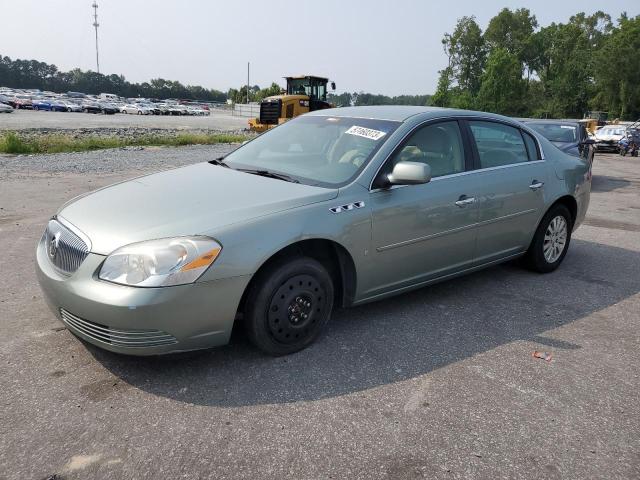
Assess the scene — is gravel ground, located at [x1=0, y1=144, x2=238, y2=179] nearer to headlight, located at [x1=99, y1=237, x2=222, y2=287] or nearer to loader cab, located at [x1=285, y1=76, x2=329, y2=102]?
loader cab, located at [x1=285, y1=76, x2=329, y2=102]

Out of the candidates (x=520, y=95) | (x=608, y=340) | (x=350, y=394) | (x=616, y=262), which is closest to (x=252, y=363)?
(x=350, y=394)

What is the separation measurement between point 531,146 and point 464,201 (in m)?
1.38

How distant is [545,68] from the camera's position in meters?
89.9

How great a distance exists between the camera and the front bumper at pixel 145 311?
2949mm

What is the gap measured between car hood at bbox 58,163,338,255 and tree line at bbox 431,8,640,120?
5627cm

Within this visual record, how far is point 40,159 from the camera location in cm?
1484

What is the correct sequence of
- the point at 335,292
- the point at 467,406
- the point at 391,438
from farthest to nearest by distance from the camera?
1. the point at 335,292
2. the point at 467,406
3. the point at 391,438

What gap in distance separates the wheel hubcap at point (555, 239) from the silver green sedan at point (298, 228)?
5 centimetres

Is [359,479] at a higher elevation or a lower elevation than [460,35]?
lower

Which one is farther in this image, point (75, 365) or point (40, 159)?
point (40, 159)

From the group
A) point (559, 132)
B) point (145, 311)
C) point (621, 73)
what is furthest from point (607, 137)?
point (621, 73)

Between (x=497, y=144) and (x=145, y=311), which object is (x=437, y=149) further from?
(x=145, y=311)

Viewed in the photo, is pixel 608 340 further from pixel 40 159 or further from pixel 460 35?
pixel 460 35

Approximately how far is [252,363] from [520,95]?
71.5 metres
